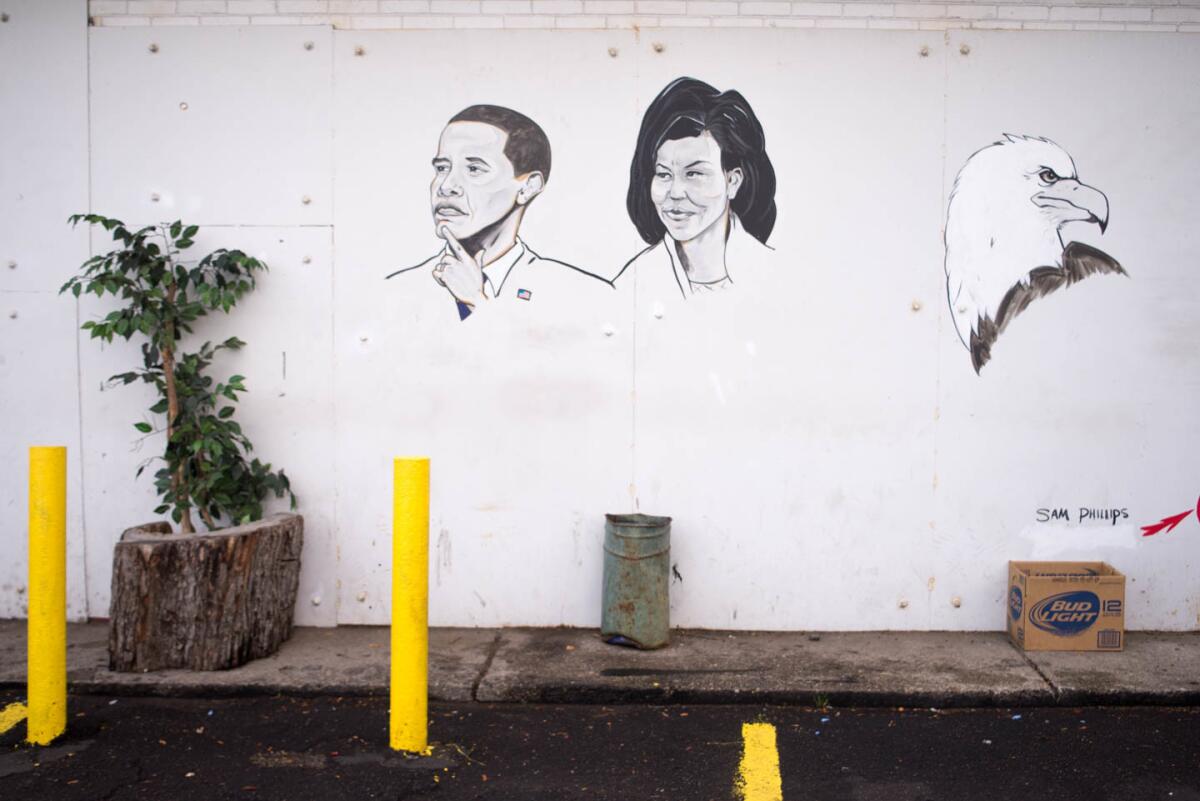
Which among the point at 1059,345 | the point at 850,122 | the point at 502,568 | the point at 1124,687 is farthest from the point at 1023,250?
the point at 502,568

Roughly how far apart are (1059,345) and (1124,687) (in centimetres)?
180

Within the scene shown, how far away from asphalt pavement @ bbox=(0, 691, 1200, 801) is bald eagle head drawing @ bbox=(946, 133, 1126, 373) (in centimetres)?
211

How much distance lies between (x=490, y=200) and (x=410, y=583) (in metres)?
2.42

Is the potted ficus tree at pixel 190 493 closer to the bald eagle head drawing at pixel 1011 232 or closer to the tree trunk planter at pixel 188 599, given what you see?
the tree trunk planter at pixel 188 599

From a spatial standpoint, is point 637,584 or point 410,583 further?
point 637,584

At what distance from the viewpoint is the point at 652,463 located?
5207mm

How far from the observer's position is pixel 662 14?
5.12m

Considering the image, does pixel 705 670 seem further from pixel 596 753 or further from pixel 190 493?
pixel 190 493

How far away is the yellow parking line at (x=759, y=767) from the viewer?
136 inches

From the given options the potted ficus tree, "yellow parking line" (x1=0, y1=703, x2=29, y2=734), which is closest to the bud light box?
the potted ficus tree

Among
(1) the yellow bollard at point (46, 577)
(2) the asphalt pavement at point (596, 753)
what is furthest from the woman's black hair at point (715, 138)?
(1) the yellow bollard at point (46, 577)

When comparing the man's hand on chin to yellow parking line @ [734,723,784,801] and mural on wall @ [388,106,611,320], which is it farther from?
yellow parking line @ [734,723,784,801]

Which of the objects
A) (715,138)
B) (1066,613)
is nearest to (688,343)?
(715,138)

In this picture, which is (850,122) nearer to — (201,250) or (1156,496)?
(1156,496)
